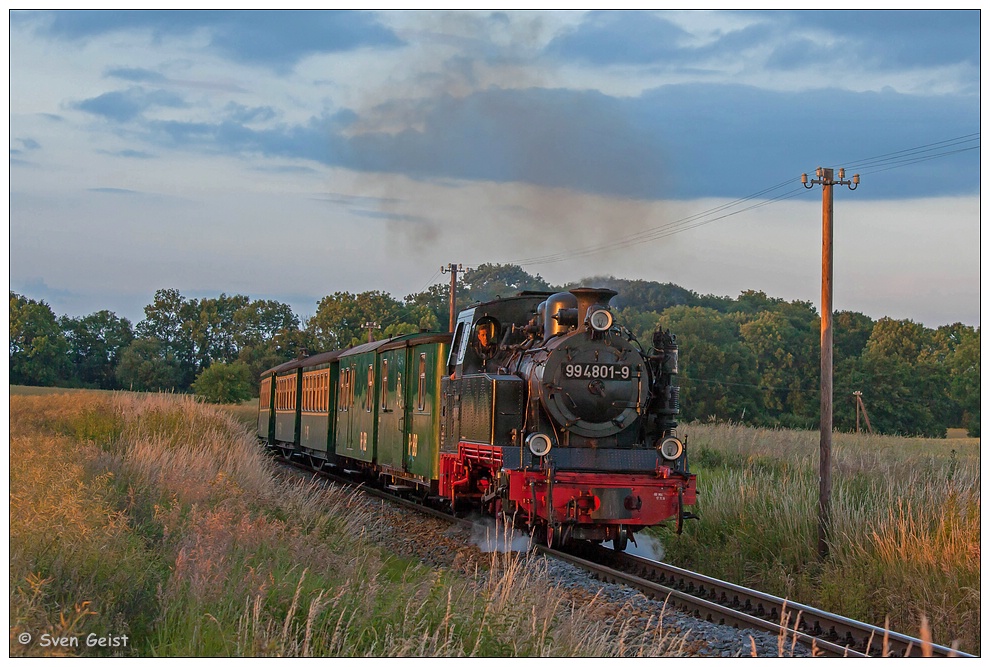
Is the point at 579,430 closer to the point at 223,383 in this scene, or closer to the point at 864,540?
the point at 864,540

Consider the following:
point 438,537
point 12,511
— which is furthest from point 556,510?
point 12,511

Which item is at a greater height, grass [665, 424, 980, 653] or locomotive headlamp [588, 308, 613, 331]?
locomotive headlamp [588, 308, 613, 331]

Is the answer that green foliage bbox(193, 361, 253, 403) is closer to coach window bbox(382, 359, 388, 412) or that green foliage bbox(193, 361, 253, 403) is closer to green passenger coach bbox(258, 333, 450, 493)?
green passenger coach bbox(258, 333, 450, 493)

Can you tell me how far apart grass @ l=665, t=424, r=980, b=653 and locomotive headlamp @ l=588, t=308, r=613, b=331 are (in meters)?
3.43

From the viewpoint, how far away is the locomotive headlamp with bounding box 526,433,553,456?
10473 millimetres

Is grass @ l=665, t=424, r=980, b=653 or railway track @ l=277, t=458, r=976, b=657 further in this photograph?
grass @ l=665, t=424, r=980, b=653

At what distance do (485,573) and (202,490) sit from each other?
10.6 ft

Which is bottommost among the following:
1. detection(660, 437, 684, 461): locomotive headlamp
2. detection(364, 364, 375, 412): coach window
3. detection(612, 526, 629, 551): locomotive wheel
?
detection(612, 526, 629, 551): locomotive wheel

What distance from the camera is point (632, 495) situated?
10.6 meters

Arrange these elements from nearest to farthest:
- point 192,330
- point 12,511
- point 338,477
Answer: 1. point 12,511
2. point 338,477
3. point 192,330

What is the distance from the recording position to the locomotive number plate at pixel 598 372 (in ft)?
35.7

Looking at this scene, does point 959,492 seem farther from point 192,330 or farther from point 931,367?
point 192,330

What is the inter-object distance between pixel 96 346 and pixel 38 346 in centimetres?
683

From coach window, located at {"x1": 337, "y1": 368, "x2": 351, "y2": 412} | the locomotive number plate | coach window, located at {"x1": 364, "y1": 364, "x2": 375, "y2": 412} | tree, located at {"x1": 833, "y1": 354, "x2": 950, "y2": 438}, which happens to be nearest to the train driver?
the locomotive number plate
